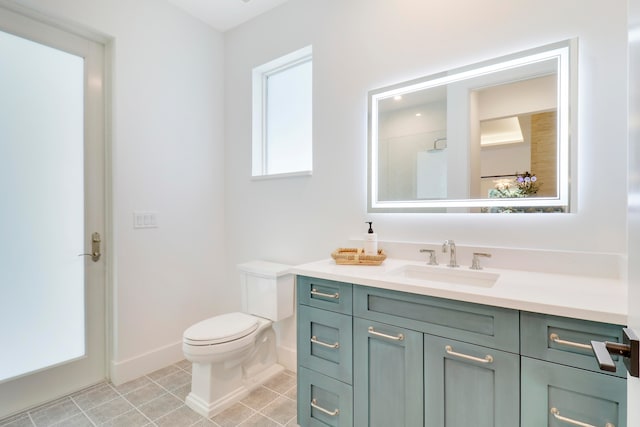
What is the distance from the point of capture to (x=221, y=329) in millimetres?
1914

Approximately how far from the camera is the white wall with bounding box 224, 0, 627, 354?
4.37 ft

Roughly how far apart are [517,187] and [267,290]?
1.66 metres

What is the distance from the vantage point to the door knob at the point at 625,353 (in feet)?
1.66

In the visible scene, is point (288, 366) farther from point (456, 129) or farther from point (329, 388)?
point (456, 129)

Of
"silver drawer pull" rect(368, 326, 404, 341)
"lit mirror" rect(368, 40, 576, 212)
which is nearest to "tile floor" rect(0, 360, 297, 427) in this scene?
"silver drawer pull" rect(368, 326, 404, 341)

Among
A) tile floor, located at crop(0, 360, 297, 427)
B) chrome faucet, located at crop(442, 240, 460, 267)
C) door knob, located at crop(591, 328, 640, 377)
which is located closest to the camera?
door knob, located at crop(591, 328, 640, 377)

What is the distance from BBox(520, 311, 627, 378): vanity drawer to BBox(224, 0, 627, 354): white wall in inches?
23.3

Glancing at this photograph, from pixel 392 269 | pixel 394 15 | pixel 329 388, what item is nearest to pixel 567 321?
pixel 392 269

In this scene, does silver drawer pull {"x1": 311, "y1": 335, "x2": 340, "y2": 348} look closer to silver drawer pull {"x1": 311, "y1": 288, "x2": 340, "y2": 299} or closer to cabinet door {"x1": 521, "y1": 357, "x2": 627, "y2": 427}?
silver drawer pull {"x1": 311, "y1": 288, "x2": 340, "y2": 299}

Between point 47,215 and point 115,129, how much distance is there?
699 millimetres

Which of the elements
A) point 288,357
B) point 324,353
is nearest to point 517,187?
point 324,353

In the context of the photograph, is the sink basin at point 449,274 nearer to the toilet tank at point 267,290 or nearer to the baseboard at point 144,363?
the toilet tank at point 267,290

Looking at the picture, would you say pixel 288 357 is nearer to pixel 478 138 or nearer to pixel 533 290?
pixel 533 290

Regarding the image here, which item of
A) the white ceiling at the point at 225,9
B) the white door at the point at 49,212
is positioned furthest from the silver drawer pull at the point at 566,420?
the white ceiling at the point at 225,9
